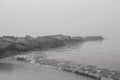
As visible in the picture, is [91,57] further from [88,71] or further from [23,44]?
[23,44]

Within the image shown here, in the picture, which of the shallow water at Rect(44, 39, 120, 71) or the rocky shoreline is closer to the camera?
the rocky shoreline

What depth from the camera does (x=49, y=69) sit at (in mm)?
12039

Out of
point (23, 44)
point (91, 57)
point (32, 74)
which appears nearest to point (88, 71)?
point (32, 74)

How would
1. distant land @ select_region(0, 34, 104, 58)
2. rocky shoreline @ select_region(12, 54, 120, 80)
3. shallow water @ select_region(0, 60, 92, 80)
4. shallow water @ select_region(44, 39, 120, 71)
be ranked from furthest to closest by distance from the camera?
1. distant land @ select_region(0, 34, 104, 58)
2. shallow water @ select_region(44, 39, 120, 71)
3. shallow water @ select_region(0, 60, 92, 80)
4. rocky shoreline @ select_region(12, 54, 120, 80)

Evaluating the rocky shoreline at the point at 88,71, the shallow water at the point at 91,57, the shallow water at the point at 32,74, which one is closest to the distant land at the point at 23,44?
the shallow water at the point at 91,57

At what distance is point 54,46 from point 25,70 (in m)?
13.9

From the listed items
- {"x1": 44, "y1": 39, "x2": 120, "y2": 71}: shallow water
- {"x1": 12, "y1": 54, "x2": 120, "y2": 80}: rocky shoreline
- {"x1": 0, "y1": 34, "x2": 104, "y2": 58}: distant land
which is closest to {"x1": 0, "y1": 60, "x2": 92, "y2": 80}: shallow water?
{"x1": 12, "y1": 54, "x2": 120, "y2": 80}: rocky shoreline

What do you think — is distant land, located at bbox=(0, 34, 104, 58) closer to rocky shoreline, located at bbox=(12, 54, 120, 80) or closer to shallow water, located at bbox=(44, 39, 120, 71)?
shallow water, located at bbox=(44, 39, 120, 71)

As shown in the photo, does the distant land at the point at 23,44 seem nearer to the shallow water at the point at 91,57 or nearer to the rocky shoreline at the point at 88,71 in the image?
the shallow water at the point at 91,57

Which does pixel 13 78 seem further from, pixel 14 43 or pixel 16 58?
pixel 14 43

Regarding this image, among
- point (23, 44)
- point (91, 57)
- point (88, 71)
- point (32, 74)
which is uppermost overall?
point (23, 44)

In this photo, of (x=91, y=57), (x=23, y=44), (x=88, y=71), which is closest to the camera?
(x=88, y=71)

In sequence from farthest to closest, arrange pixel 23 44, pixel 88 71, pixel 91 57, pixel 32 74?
pixel 23 44 < pixel 91 57 < pixel 88 71 < pixel 32 74

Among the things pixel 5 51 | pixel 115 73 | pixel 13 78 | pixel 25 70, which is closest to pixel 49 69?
pixel 25 70
